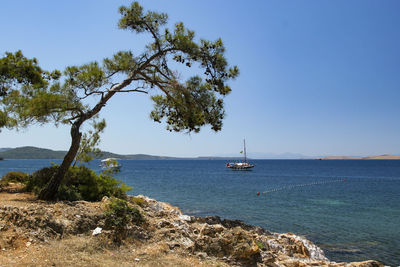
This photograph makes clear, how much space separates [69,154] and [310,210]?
70.1 feet

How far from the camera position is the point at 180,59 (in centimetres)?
1265

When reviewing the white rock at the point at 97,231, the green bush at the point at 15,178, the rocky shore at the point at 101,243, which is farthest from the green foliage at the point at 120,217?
the green bush at the point at 15,178

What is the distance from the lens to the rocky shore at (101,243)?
6.02 metres

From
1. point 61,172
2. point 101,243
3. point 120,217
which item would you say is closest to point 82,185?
point 61,172

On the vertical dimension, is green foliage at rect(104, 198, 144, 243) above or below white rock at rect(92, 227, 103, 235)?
above

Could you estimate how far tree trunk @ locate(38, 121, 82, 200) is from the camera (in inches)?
405

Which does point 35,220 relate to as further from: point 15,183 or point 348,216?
point 348,216

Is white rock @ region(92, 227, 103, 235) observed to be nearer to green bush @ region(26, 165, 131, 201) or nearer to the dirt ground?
the dirt ground

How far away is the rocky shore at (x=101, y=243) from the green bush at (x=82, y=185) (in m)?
1.64

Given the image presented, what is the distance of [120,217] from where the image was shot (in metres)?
8.11

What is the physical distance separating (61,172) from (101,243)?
4823mm

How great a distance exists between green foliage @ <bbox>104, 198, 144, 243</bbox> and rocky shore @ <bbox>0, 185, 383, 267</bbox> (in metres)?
0.18

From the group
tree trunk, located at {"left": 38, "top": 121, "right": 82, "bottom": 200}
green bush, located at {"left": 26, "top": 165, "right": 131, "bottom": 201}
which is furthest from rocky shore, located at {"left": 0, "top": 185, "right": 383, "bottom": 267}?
green bush, located at {"left": 26, "top": 165, "right": 131, "bottom": 201}

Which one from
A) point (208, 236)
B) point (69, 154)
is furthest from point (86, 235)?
point (69, 154)
